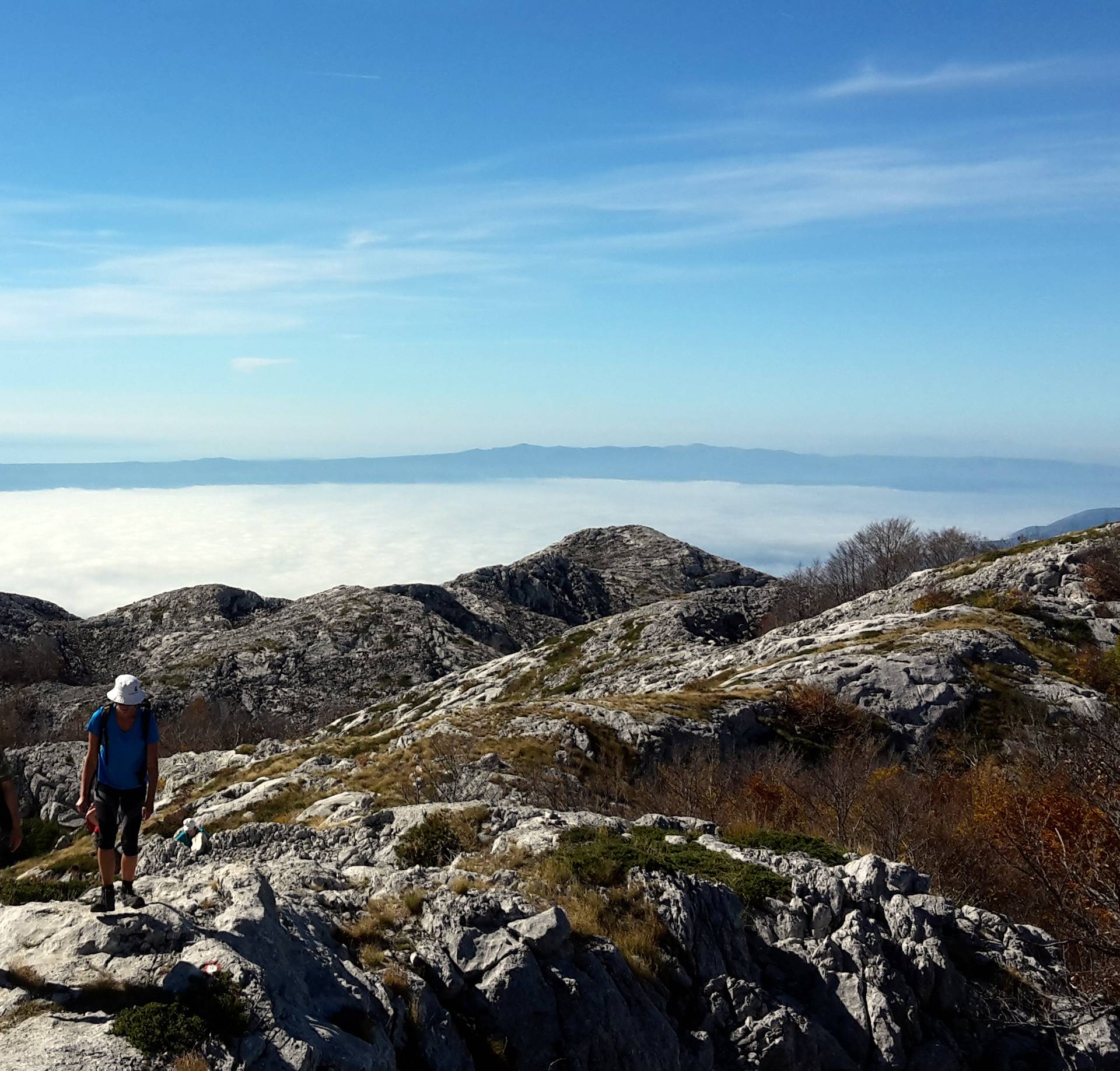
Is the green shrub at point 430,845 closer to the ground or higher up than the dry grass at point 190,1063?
closer to the ground

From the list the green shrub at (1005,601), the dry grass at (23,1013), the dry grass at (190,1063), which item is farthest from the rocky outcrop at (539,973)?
the green shrub at (1005,601)

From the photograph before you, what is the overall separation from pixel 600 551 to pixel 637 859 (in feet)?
438

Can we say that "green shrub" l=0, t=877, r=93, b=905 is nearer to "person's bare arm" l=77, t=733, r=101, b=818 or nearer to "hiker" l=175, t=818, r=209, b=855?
"person's bare arm" l=77, t=733, r=101, b=818

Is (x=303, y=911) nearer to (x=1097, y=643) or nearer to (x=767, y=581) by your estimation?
(x=1097, y=643)

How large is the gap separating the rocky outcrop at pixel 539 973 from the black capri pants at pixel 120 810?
1.08 m

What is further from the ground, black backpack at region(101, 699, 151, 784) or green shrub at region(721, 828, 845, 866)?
black backpack at region(101, 699, 151, 784)

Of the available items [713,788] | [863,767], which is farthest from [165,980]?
[863,767]

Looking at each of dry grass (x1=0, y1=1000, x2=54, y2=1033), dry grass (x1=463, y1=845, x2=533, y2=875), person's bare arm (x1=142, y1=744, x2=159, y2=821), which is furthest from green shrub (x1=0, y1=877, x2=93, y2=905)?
dry grass (x1=463, y1=845, x2=533, y2=875)

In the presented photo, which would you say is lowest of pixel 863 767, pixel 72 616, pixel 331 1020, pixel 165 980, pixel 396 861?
pixel 72 616

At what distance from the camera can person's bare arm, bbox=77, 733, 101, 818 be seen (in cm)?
1247

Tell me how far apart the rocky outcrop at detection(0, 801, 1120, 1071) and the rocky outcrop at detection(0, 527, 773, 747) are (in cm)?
6461

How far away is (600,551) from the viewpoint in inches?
5925

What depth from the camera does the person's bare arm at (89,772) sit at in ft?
40.9

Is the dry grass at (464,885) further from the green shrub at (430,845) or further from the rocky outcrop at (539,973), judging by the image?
the green shrub at (430,845)
